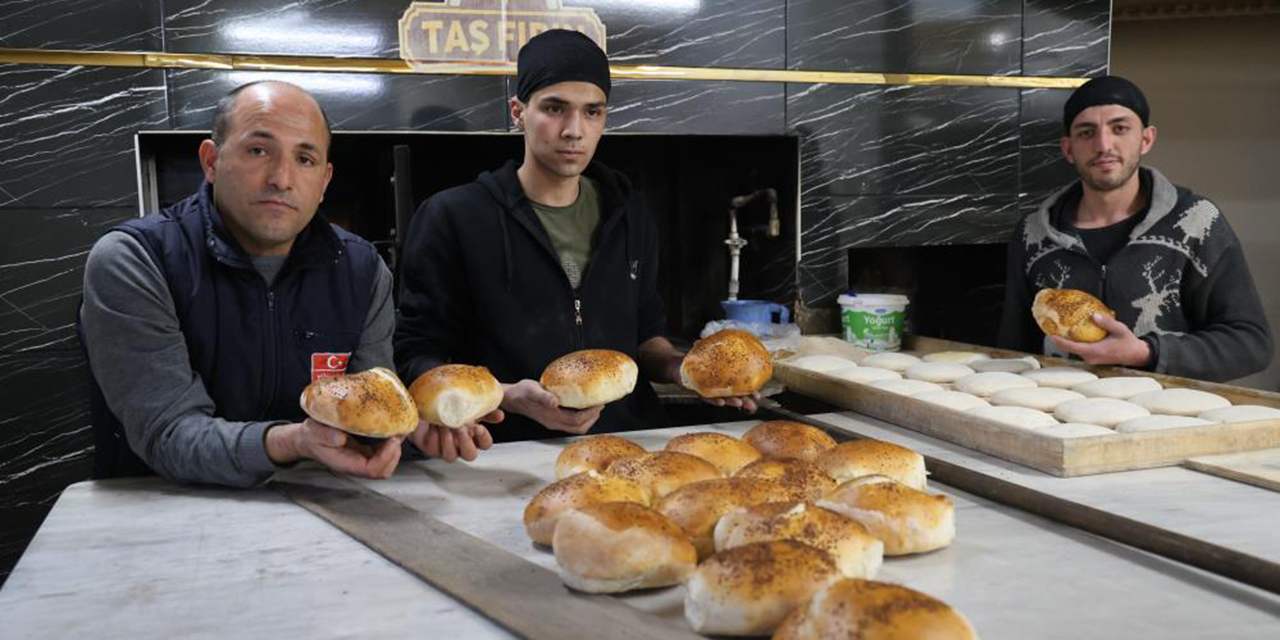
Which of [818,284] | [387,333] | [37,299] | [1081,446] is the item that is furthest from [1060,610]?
[37,299]

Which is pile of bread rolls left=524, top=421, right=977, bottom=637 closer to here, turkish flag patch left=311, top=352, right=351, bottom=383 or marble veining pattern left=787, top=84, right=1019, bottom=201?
turkish flag patch left=311, top=352, right=351, bottom=383

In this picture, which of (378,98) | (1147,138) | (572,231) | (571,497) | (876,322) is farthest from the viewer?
(876,322)

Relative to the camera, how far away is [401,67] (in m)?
3.70

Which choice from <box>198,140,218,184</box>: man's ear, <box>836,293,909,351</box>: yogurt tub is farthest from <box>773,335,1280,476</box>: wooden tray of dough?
<box>198,140,218,184</box>: man's ear

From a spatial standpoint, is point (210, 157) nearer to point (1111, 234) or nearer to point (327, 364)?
point (327, 364)

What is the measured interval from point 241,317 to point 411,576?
911mm

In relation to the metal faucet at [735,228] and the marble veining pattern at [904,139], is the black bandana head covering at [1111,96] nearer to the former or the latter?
the marble veining pattern at [904,139]

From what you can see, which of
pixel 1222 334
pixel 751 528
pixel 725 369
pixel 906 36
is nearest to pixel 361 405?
pixel 751 528

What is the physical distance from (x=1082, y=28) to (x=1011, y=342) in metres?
1.86

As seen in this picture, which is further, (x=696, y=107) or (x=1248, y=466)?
(x=696, y=107)

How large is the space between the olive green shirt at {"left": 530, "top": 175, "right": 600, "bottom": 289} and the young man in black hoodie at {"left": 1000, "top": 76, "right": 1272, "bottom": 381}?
155 cm

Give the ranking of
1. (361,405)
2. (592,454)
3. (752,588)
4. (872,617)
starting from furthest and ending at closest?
1. (592,454)
2. (361,405)
3. (752,588)
4. (872,617)

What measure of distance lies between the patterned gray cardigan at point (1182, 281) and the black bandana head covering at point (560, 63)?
1.77 metres

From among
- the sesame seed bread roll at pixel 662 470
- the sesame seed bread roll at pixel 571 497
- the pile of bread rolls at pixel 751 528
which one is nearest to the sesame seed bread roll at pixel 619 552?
the pile of bread rolls at pixel 751 528
